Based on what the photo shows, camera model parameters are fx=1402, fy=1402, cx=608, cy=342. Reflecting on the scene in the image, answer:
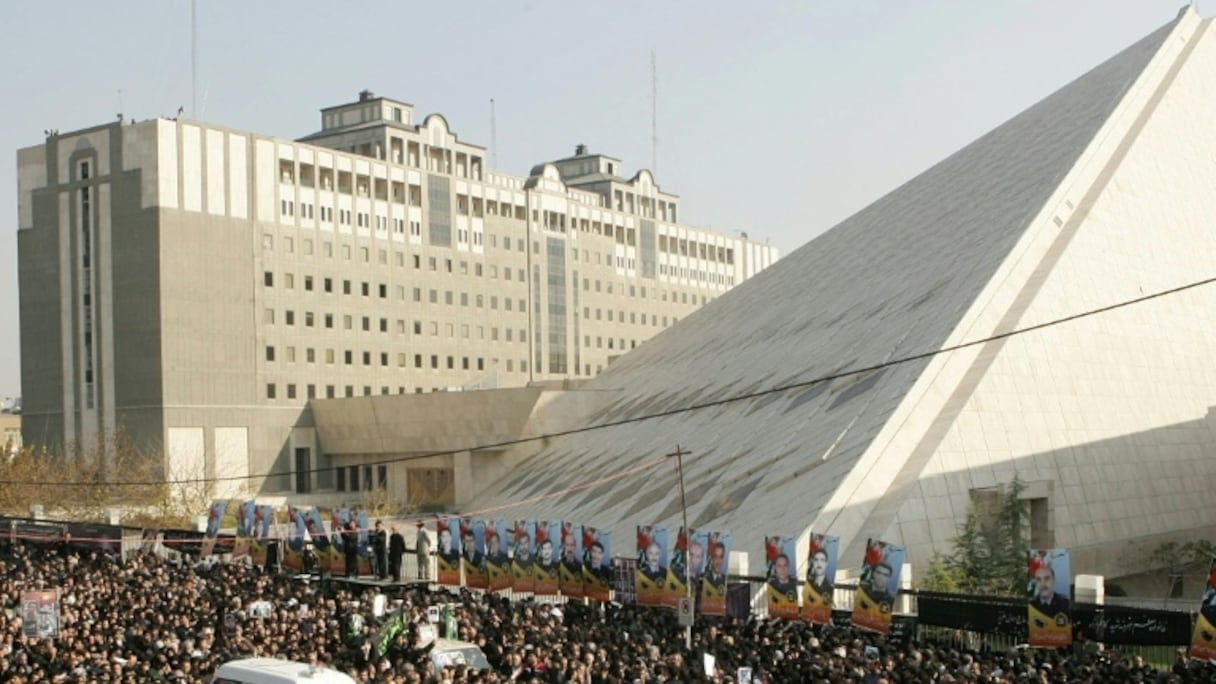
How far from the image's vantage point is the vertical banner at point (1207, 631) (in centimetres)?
1819

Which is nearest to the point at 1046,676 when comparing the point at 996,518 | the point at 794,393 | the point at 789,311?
the point at 996,518

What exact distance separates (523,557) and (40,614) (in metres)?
9.63

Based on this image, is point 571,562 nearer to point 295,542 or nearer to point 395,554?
point 395,554

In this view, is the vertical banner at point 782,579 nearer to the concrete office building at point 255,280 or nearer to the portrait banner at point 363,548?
the portrait banner at point 363,548

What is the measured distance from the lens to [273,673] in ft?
60.0

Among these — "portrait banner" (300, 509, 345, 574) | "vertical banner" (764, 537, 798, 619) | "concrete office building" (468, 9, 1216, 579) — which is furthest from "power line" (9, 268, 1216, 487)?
"portrait banner" (300, 509, 345, 574)

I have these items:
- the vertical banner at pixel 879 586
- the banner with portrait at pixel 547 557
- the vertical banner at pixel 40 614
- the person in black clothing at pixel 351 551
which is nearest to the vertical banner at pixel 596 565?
the banner with portrait at pixel 547 557

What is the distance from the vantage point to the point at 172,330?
76.9m

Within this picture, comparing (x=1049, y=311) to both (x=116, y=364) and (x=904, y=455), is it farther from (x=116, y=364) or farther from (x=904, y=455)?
(x=116, y=364)

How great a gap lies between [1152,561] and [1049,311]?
6.21 meters

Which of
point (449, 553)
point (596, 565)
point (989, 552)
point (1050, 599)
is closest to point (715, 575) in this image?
point (596, 565)

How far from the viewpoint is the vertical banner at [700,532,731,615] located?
80.4 feet

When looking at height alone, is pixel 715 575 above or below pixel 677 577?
above

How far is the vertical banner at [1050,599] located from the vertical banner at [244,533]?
24.0m
